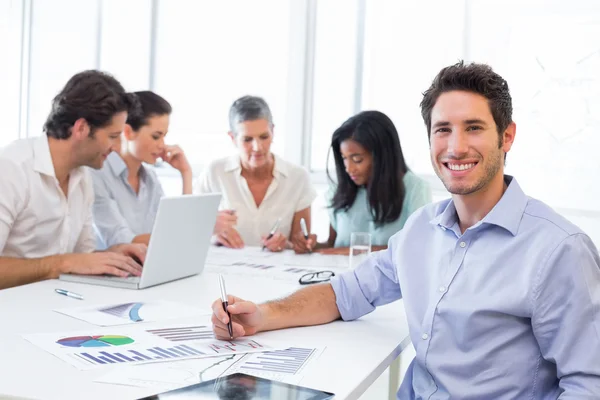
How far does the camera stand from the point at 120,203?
11.2 feet

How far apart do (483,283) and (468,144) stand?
0.32 metres

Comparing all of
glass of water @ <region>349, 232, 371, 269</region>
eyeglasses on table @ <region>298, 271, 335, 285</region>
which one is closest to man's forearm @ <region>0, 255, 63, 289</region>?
eyeglasses on table @ <region>298, 271, 335, 285</region>

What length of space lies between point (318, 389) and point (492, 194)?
2.13 feet

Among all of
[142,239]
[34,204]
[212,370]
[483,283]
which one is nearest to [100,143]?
[34,204]

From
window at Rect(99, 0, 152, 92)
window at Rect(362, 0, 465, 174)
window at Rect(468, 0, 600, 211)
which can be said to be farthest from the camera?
window at Rect(99, 0, 152, 92)

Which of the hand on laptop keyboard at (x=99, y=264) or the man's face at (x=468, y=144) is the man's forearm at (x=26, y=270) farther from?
the man's face at (x=468, y=144)

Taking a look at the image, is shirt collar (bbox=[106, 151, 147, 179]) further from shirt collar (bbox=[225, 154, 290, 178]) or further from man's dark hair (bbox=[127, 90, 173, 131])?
shirt collar (bbox=[225, 154, 290, 178])

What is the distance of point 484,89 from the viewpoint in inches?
64.2

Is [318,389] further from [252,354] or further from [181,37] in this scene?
[181,37]

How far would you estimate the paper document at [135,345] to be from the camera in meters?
1.44

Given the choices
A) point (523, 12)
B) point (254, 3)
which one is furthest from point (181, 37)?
point (523, 12)

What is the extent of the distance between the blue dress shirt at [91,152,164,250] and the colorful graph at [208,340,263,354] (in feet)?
5.24

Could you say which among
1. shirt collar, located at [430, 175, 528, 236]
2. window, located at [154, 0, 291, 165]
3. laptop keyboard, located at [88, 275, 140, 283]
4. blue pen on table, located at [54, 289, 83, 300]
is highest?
window, located at [154, 0, 291, 165]

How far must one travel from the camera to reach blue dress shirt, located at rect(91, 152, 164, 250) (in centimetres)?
322
